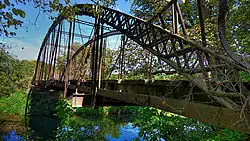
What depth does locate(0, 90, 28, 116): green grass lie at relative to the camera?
14.7 metres

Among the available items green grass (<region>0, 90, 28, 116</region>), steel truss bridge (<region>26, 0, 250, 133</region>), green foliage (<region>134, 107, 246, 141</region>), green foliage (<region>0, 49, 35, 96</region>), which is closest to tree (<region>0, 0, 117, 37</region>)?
steel truss bridge (<region>26, 0, 250, 133</region>)

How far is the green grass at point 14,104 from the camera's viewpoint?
48.3ft

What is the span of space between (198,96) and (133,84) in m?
1.45

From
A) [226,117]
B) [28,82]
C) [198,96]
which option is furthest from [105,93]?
[28,82]

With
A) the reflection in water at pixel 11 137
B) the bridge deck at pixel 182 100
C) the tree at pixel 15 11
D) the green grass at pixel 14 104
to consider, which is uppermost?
the tree at pixel 15 11

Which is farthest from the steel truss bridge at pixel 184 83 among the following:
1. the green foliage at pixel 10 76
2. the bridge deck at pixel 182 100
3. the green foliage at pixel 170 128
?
the green foliage at pixel 10 76

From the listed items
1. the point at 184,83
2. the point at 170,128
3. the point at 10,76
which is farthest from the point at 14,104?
the point at 184,83

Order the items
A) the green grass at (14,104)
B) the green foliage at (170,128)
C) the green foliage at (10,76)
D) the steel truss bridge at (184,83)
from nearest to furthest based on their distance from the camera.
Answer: the steel truss bridge at (184,83) < the green foliage at (170,128) < the green foliage at (10,76) < the green grass at (14,104)

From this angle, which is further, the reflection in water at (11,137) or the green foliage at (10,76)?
the green foliage at (10,76)

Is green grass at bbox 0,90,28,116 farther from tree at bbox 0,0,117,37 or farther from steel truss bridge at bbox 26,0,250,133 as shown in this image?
tree at bbox 0,0,117,37

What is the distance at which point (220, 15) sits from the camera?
190 centimetres

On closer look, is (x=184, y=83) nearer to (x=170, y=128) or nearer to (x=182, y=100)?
(x=182, y=100)

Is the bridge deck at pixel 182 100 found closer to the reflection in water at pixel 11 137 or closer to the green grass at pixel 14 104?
the reflection in water at pixel 11 137

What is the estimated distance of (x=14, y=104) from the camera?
15453 millimetres
